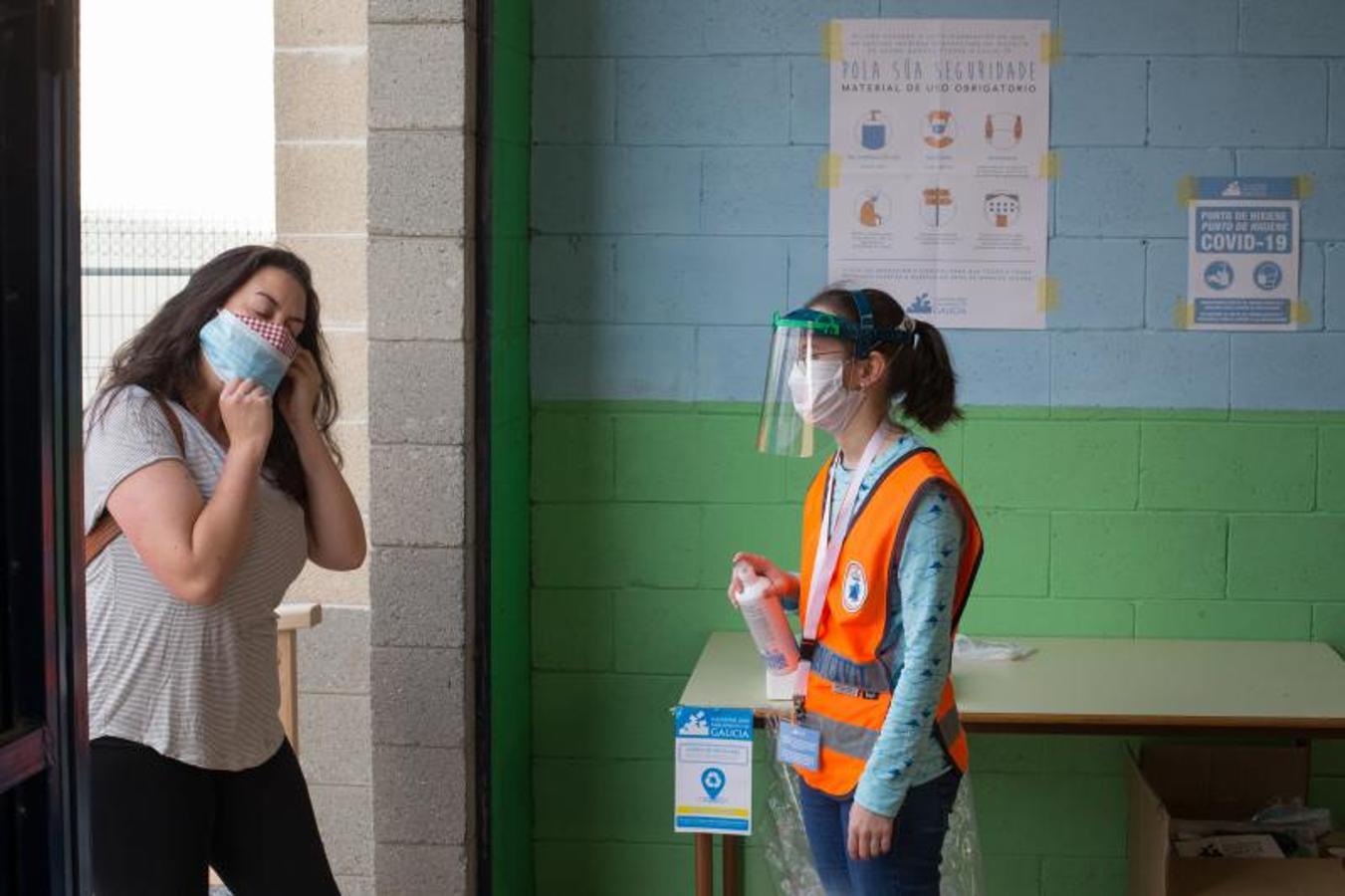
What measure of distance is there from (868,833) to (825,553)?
439 mm

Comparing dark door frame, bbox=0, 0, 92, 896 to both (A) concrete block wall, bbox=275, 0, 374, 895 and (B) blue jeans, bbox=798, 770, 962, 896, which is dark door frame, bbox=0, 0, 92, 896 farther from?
(A) concrete block wall, bbox=275, 0, 374, 895

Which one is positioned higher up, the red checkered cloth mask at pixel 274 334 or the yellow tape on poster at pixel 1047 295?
the yellow tape on poster at pixel 1047 295

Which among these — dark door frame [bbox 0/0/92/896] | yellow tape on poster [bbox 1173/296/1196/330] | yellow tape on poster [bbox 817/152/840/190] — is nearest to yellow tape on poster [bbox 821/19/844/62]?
yellow tape on poster [bbox 817/152/840/190]

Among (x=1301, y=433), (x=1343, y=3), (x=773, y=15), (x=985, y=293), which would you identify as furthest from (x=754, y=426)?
(x=1343, y=3)

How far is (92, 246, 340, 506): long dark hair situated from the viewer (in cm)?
262

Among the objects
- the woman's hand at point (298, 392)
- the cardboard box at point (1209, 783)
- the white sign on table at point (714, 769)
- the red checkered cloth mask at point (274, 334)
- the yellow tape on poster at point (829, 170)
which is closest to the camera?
the red checkered cloth mask at point (274, 334)

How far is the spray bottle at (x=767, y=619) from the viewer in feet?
9.84

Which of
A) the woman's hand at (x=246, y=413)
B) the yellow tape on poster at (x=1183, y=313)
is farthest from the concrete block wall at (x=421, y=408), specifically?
the yellow tape on poster at (x=1183, y=313)

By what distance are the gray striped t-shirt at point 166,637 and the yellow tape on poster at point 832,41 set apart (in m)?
1.79

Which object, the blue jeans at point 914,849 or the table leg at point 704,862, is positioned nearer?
the blue jeans at point 914,849

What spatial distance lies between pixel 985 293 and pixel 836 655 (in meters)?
1.34

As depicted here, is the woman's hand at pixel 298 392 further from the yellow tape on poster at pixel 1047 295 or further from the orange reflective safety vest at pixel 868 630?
the yellow tape on poster at pixel 1047 295

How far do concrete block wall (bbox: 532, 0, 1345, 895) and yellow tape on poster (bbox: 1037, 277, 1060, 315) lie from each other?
0.02 m

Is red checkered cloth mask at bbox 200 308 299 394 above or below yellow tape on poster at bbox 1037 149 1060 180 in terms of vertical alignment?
below
